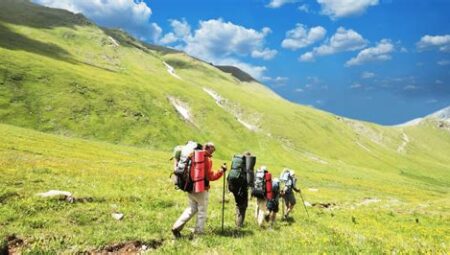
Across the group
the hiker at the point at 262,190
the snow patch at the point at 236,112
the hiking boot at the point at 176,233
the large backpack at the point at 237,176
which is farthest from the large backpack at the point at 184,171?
the snow patch at the point at 236,112

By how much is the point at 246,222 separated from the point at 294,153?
137 meters

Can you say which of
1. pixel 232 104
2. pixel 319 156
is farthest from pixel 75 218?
pixel 232 104

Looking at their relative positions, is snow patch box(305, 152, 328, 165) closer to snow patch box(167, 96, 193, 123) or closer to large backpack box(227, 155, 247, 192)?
snow patch box(167, 96, 193, 123)

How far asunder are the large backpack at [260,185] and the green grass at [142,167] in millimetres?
1714

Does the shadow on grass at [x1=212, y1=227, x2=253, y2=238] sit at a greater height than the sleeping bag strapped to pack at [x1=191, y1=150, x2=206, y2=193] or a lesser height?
lesser

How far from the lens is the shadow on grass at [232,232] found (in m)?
17.1

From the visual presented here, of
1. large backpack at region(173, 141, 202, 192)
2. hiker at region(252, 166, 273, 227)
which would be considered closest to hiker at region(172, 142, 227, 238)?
large backpack at region(173, 141, 202, 192)

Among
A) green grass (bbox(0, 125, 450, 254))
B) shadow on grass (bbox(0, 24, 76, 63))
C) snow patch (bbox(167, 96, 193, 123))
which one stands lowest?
green grass (bbox(0, 125, 450, 254))

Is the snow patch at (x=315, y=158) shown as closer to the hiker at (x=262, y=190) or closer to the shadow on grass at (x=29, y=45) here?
the shadow on grass at (x=29, y=45)

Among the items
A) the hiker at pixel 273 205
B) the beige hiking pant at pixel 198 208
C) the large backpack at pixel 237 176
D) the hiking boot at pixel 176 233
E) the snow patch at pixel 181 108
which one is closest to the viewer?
the hiking boot at pixel 176 233

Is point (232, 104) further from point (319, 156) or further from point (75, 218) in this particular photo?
point (75, 218)

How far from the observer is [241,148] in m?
140

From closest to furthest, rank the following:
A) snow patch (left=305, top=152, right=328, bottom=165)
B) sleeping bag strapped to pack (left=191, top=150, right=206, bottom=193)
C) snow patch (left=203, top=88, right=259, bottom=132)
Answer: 1. sleeping bag strapped to pack (left=191, top=150, right=206, bottom=193)
2. snow patch (left=305, top=152, right=328, bottom=165)
3. snow patch (left=203, top=88, right=259, bottom=132)

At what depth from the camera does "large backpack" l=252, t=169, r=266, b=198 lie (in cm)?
2241
